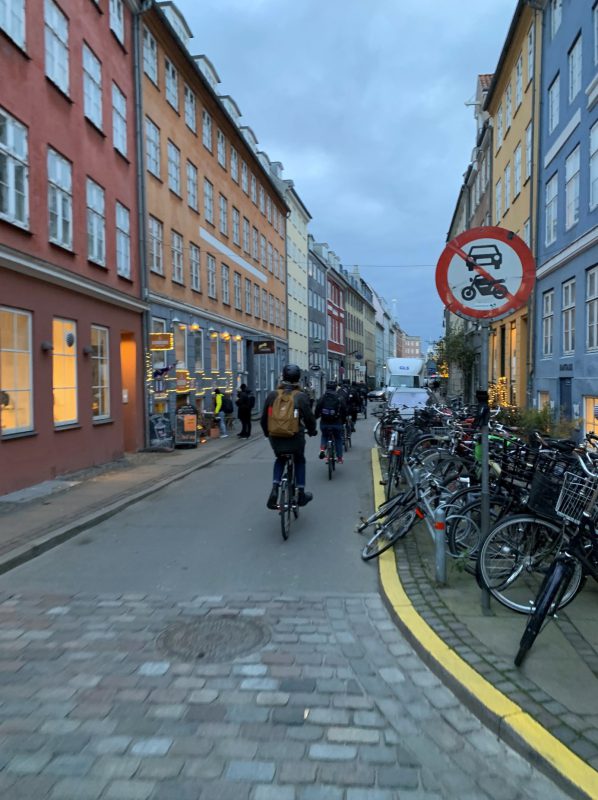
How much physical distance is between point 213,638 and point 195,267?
63.0 feet

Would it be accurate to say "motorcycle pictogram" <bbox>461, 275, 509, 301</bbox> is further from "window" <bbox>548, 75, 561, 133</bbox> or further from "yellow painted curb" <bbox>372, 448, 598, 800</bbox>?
"window" <bbox>548, 75, 561, 133</bbox>

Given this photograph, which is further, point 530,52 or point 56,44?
point 530,52

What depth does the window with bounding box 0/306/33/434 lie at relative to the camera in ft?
33.2

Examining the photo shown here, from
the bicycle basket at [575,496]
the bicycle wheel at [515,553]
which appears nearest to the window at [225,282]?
the bicycle wheel at [515,553]

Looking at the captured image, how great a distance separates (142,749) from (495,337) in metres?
27.0

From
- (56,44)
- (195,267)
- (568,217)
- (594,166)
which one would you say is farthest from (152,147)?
(594,166)

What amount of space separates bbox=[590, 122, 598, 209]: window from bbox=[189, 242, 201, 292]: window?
12.4 m

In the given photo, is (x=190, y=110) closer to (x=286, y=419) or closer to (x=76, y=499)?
(x=76, y=499)

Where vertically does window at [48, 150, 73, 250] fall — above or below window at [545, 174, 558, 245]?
below

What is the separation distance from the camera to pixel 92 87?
14.0 m

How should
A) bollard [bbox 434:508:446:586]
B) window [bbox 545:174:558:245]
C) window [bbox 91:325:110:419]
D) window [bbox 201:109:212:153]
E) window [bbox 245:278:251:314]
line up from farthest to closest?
1. window [bbox 245:278:251:314]
2. window [bbox 201:109:212:153]
3. window [bbox 545:174:558:245]
4. window [bbox 91:325:110:419]
5. bollard [bbox 434:508:446:586]

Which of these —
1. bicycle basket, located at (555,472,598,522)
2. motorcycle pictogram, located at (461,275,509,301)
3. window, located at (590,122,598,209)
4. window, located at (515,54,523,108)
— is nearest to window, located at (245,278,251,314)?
window, located at (515,54,523,108)

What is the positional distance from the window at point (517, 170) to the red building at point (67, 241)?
13282 millimetres

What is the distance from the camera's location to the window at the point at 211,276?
2425cm
